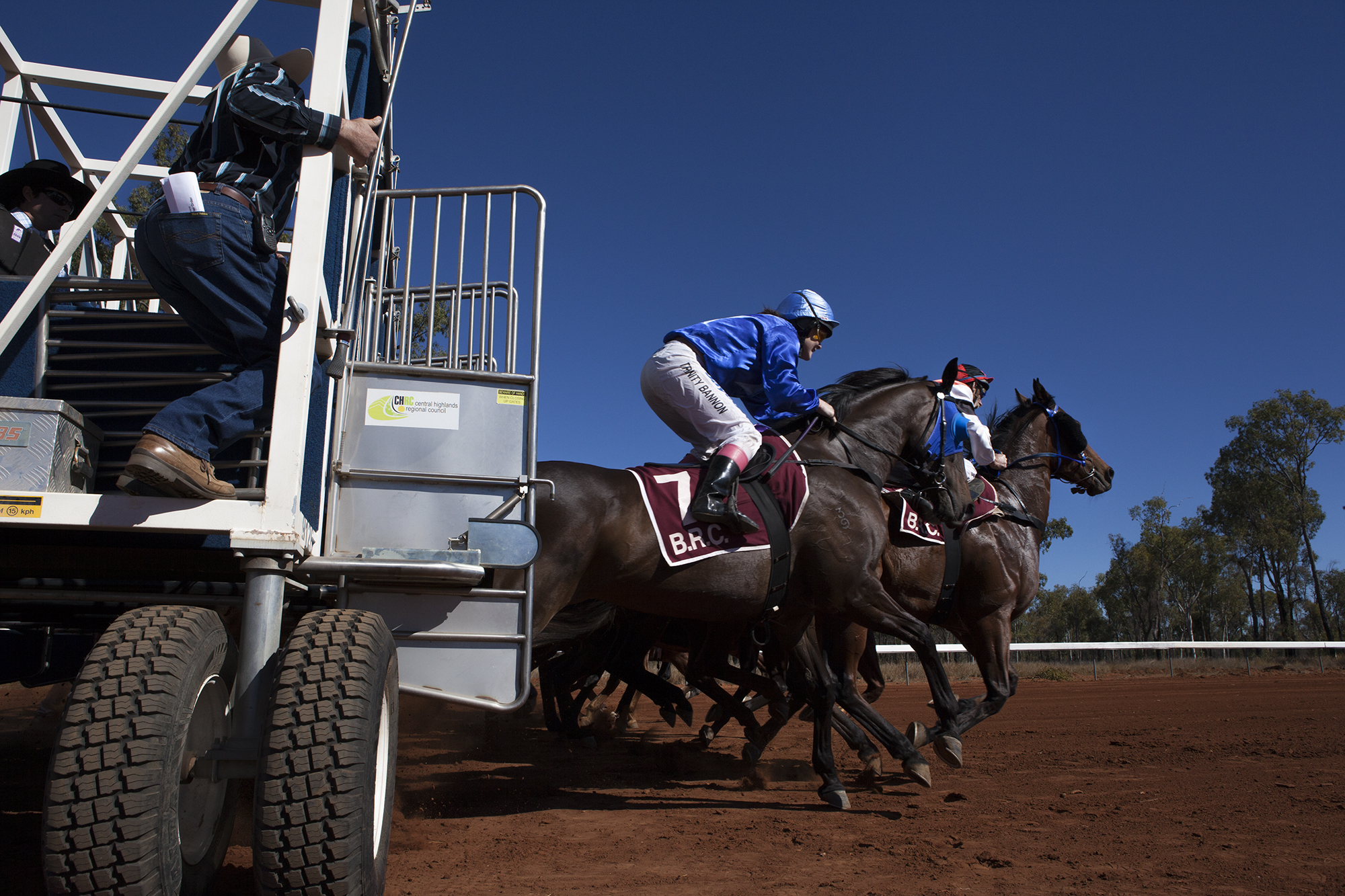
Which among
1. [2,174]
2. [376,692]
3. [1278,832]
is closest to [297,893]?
[376,692]

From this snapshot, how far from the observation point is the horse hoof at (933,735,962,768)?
5988 mm

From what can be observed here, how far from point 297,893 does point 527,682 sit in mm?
1173

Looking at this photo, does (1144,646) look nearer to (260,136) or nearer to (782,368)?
(782,368)

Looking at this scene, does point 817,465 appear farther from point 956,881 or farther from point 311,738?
point 311,738

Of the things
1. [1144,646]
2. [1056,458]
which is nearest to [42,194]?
[1056,458]

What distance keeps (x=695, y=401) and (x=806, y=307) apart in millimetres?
1239

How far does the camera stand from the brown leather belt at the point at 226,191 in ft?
9.30

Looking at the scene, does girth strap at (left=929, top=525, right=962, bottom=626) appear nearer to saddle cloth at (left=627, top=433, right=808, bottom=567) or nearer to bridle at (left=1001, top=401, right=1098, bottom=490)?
bridle at (left=1001, top=401, right=1098, bottom=490)

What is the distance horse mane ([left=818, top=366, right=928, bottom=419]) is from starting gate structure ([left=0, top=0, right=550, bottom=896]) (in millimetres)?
3228

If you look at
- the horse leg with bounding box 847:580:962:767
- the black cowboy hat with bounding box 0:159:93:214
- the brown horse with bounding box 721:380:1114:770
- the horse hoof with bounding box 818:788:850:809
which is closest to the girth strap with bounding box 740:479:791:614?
the horse leg with bounding box 847:580:962:767

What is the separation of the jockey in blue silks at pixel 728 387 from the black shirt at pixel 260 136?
8.26 ft

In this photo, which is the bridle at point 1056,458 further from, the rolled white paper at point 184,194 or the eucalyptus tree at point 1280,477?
the eucalyptus tree at point 1280,477

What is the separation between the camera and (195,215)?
106 inches

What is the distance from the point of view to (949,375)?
646 centimetres
